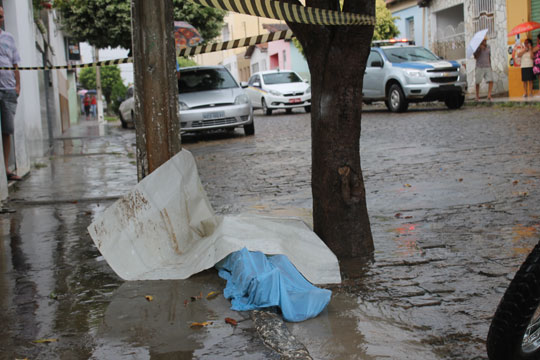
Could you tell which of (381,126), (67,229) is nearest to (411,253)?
(67,229)

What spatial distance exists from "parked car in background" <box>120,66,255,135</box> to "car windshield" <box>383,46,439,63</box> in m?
5.57

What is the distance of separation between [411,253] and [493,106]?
1460cm

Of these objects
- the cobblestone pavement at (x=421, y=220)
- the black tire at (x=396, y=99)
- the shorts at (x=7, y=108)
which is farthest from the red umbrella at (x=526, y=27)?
the shorts at (x=7, y=108)

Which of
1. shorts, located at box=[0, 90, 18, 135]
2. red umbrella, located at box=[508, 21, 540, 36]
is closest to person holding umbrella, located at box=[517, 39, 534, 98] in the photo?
red umbrella, located at box=[508, 21, 540, 36]

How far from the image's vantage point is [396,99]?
18.7 meters

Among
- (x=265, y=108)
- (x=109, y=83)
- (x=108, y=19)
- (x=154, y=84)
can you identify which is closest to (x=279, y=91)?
(x=265, y=108)

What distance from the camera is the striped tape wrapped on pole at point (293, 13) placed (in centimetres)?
391

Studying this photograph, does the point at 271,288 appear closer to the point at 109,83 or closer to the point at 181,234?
the point at 181,234

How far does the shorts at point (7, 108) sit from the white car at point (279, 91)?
14.7 m

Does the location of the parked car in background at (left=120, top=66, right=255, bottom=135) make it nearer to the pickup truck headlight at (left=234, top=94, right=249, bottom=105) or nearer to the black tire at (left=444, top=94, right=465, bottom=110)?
the pickup truck headlight at (left=234, top=94, right=249, bottom=105)

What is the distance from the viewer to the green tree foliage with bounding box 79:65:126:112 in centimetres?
4944

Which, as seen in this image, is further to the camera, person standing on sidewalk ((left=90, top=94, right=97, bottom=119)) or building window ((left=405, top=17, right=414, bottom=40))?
person standing on sidewalk ((left=90, top=94, right=97, bottom=119))

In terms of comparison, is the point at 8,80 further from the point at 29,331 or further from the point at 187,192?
the point at 29,331

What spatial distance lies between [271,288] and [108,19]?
2024cm
